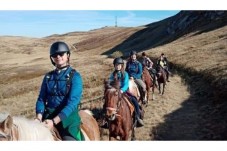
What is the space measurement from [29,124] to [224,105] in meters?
15.0

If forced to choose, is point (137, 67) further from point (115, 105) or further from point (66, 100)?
point (66, 100)

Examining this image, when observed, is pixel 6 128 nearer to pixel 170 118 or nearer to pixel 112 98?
pixel 112 98

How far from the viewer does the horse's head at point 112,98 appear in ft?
35.2

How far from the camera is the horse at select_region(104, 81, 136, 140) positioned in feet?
35.4

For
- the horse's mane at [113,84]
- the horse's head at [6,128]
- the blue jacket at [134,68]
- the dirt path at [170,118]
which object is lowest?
the dirt path at [170,118]

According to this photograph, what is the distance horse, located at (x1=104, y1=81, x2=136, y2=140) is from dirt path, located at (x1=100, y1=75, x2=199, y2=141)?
6.92 ft

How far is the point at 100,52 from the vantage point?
11938 cm

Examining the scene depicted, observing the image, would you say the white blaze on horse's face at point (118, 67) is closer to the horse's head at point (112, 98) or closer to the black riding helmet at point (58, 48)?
the horse's head at point (112, 98)

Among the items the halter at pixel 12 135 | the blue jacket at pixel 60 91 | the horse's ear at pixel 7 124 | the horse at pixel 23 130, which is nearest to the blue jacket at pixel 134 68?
the blue jacket at pixel 60 91

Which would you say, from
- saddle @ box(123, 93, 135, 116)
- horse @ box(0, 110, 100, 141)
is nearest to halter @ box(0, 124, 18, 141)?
horse @ box(0, 110, 100, 141)

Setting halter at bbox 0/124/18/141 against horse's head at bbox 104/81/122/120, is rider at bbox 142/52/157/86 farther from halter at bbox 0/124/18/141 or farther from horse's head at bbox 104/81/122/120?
halter at bbox 0/124/18/141

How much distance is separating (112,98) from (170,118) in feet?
25.6

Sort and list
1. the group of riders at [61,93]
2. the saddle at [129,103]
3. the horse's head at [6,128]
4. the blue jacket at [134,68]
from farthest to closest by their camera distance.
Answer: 1. the blue jacket at [134,68]
2. the saddle at [129,103]
3. the group of riders at [61,93]
4. the horse's head at [6,128]

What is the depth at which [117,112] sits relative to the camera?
1161 cm
